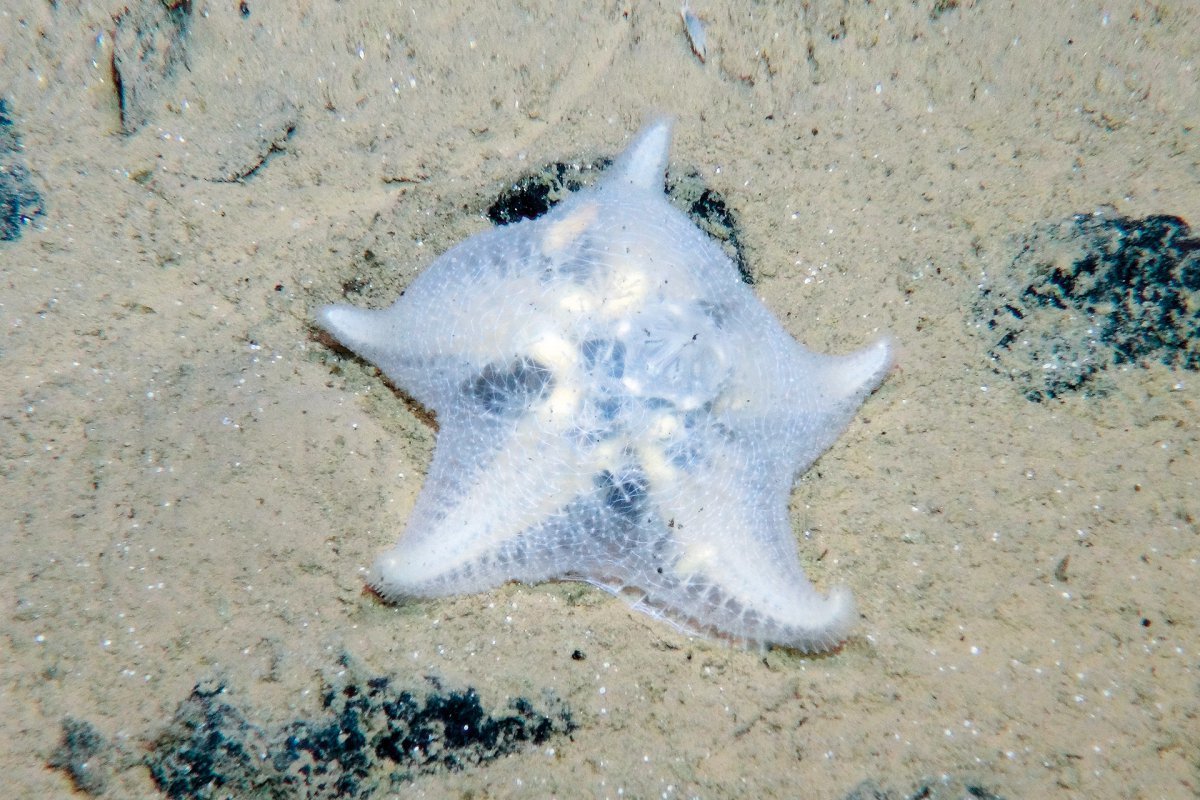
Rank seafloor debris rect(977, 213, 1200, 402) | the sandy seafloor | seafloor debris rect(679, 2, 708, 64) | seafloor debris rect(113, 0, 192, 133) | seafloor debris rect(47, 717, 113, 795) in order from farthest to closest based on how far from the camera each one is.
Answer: seafloor debris rect(679, 2, 708, 64)
seafloor debris rect(113, 0, 192, 133)
seafloor debris rect(977, 213, 1200, 402)
the sandy seafloor
seafloor debris rect(47, 717, 113, 795)

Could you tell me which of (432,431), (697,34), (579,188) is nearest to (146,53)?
(579,188)

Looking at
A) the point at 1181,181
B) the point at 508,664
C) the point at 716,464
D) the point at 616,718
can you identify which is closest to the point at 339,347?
the point at 508,664

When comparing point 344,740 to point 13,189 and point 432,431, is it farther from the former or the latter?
point 13,189

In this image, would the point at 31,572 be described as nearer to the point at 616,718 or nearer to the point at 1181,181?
the point at 616,718

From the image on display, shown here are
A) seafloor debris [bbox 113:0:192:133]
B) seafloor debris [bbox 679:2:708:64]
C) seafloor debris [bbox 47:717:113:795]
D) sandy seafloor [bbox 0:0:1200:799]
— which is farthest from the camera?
seafloor debris [bbox 679:2:708:64]

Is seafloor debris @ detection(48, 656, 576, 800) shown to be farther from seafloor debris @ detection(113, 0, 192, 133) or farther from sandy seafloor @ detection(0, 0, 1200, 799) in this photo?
seafloor debris @ detection(113, 0, 192, 133)

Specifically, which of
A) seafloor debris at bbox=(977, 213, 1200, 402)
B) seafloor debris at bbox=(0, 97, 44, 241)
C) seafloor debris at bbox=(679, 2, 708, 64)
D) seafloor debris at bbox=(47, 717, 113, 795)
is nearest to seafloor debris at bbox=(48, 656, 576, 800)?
seafloor debris at bbox=(47, 717, 113, 795)

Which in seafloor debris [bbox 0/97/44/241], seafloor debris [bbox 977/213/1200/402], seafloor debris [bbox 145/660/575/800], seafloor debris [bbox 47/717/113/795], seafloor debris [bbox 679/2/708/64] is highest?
seafloor debris [bbox 0/97/44/241]
